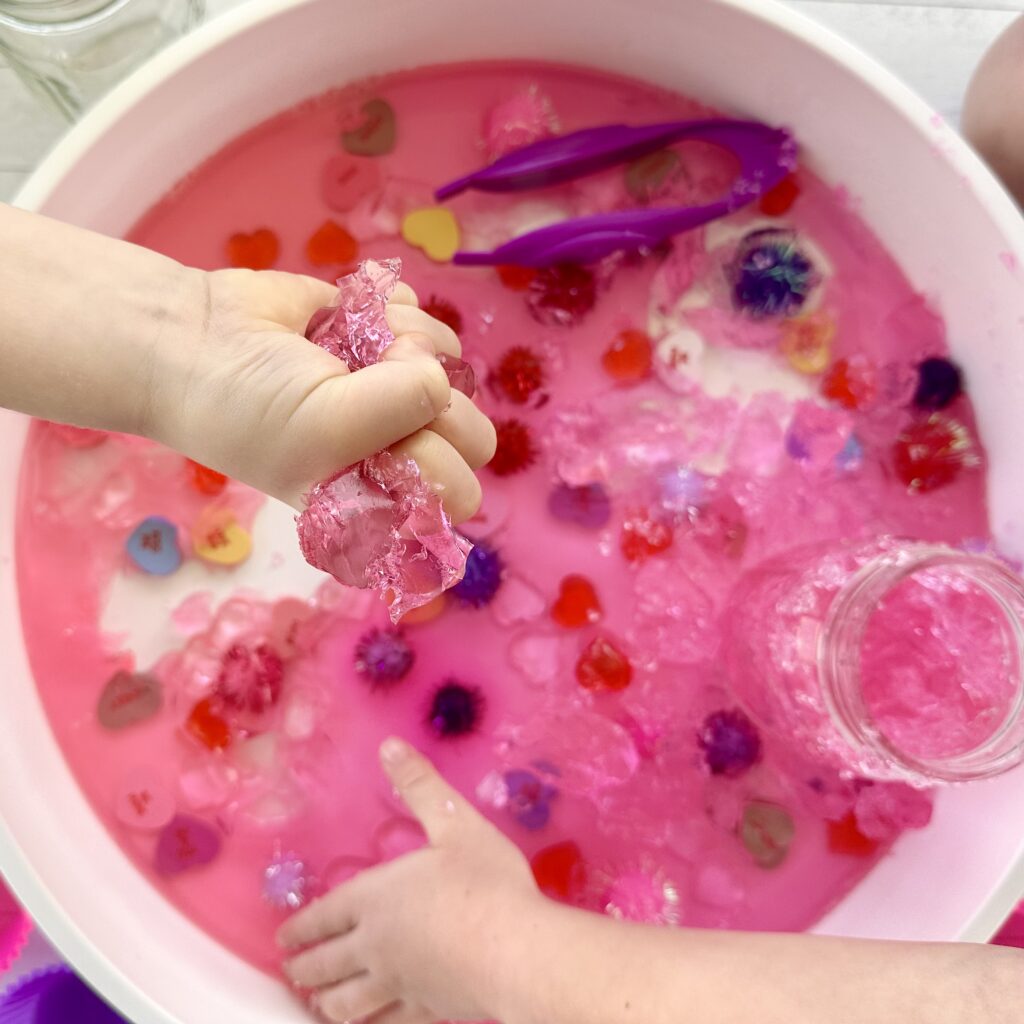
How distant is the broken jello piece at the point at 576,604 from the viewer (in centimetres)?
73

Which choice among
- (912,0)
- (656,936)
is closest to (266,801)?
(656,936)

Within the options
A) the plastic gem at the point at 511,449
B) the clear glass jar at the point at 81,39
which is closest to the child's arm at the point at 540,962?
the plastic gem at the point at 511,449

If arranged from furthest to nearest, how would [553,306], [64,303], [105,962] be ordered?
[553,306], [105,962], [64,303]

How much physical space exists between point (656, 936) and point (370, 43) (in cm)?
65

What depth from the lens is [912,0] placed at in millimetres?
821

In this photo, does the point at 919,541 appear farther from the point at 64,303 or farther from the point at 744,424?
the point at 64,303

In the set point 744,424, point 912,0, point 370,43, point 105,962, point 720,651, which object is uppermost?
point 912,0

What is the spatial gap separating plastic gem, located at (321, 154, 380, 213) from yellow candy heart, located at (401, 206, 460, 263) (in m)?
0.04

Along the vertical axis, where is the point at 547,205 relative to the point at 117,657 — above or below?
above

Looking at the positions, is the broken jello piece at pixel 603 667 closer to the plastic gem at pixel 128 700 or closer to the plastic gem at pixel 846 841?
the plastic gem at pixel 846 841

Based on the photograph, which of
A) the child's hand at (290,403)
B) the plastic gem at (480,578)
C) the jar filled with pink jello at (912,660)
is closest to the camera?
the child's hand at (290,403)

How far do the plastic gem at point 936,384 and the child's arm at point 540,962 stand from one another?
15.8 inches

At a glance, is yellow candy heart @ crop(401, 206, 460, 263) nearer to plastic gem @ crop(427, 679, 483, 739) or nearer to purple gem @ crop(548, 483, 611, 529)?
purple gem @ crop(548, 483, 611, 529)

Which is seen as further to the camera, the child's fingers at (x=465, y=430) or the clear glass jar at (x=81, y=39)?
the clear glass jar at (x=81, y=39)
